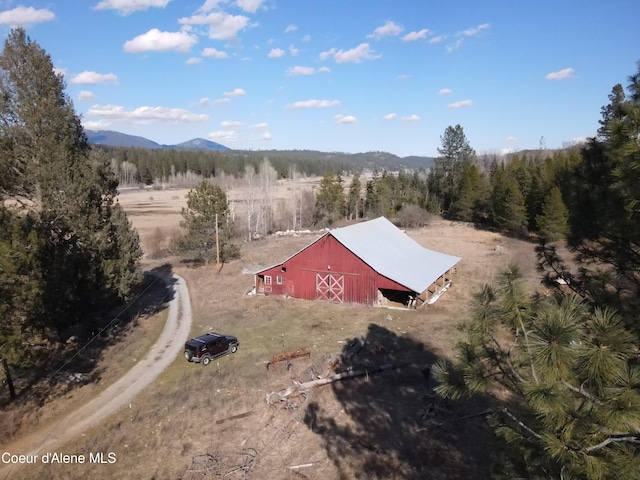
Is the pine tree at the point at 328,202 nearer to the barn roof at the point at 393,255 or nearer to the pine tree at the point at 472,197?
the pine tree at the point at 472,197

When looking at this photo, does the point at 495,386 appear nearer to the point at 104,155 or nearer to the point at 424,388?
the point at 424,388

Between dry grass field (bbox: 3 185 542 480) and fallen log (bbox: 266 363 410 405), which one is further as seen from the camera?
fallen log (bbox: 266 363 410 405)

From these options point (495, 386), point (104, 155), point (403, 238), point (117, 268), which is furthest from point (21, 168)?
point (403, 238)

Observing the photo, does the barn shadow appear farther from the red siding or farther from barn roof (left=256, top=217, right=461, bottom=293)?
barn roof (left=256, top=217, right=461, bottom=293)

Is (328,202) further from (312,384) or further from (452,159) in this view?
(312,384)

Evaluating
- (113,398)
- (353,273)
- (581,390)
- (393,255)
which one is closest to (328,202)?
(393,255)

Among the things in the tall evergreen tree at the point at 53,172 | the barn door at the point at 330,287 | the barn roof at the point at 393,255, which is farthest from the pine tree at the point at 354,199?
the tall evergreen tree at the point at 53,172

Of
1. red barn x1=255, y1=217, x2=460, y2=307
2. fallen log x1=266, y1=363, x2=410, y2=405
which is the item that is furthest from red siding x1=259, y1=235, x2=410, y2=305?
fallen log x1=266, y1=363, x2=410, y2=405
